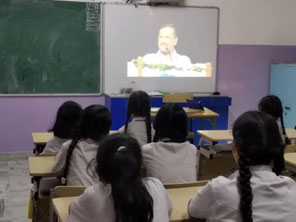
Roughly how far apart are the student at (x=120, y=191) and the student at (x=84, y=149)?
815 mm

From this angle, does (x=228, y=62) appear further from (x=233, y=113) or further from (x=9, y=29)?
(x=9, y=29)

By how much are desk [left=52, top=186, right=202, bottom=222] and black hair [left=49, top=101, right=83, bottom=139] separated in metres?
1.12

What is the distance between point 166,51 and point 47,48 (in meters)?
1.86

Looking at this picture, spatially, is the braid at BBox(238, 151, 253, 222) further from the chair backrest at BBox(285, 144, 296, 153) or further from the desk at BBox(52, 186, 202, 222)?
the chair backrest at BBox(285, 144, 296, 153)

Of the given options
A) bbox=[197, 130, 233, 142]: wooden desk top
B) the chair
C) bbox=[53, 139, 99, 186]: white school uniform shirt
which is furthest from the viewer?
bbox=[197, 130, 233, 142]: wooden desk top

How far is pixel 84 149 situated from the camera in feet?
7.60

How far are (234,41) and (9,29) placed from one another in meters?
3.64

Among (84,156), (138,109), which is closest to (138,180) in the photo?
(84,156)

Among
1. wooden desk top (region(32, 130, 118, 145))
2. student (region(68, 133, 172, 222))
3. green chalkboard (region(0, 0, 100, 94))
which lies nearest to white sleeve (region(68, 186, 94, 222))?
student (region(68, 133, 172, 222))

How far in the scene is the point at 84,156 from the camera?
231 cm

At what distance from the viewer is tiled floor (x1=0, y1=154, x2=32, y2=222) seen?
3.54 meters

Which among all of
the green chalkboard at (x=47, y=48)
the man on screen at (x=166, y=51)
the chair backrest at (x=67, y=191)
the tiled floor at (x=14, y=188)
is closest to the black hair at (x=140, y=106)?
the tiled floor at (x=14, y=188)

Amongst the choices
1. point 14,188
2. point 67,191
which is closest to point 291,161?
point 67,191

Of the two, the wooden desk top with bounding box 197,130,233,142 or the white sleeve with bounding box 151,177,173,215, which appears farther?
the wooden desk top with bounding box 197,130,233,142
